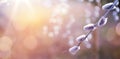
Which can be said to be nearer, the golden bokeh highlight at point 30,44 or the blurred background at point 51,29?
the blurred background at point 51,29

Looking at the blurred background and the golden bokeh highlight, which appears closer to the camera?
A: the blurred background

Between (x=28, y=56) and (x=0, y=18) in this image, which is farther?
(x=28, y=56)

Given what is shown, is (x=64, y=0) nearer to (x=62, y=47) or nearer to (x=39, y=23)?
(x=39, y=23)

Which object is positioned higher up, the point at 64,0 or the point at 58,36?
the point at 64,0

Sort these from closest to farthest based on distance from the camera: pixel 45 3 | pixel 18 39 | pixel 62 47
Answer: pixel 45 3, pixel 18 39, pixel 62 47

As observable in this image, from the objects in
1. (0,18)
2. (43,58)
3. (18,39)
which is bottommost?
(43,58)

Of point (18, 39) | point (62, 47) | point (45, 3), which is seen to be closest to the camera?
point (45, 3)

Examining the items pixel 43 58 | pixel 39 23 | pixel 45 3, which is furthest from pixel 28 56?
pixel 45 3

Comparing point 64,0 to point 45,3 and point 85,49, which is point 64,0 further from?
point 85,49
